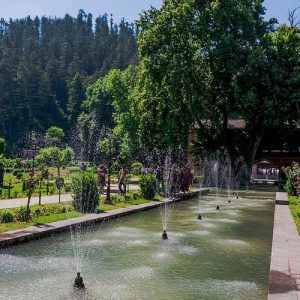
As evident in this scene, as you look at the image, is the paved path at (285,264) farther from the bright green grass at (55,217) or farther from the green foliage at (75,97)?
the green foliage at (75,97)

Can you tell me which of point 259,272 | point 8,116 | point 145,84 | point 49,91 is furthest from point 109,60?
point 259,272

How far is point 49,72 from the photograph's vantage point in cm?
11825

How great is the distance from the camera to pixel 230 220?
57.8 ft

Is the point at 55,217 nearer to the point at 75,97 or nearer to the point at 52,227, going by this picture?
the point at 52,227

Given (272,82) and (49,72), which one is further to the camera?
(49,72)

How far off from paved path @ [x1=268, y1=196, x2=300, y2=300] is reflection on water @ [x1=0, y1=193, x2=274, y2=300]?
0.40m

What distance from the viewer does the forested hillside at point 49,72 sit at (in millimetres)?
105625

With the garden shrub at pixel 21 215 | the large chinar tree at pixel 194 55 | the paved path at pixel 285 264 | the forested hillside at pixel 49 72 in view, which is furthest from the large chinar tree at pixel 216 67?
the forested hillside at pixel 49 72

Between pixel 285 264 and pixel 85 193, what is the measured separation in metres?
10.0

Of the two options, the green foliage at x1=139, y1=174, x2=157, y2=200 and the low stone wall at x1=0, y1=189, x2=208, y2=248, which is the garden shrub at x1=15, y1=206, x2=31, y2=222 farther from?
the green foliage at x1=139, y1=174, x2=157, y2=200

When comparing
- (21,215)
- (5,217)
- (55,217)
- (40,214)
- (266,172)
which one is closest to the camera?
(5,217)

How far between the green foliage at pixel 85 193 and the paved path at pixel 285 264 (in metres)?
6.89

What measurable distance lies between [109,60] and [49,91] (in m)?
22.4

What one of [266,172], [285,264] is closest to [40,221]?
[285,264]
